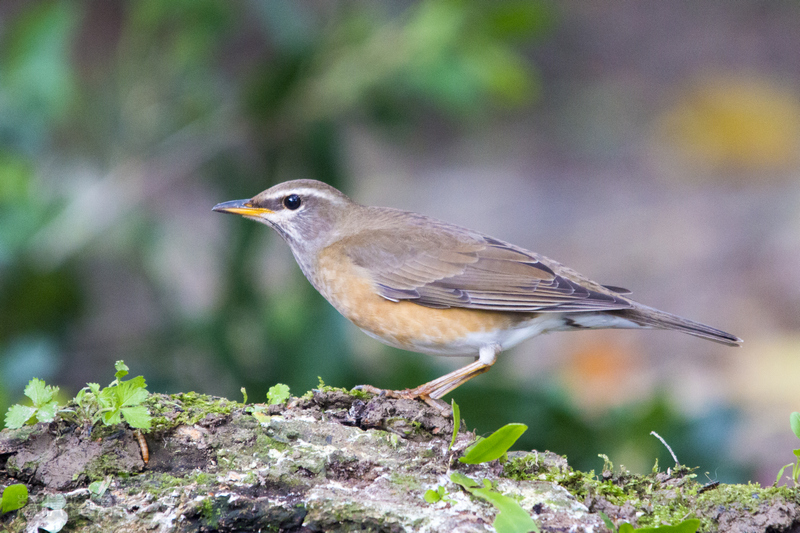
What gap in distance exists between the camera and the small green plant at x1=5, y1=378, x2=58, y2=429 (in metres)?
3.28

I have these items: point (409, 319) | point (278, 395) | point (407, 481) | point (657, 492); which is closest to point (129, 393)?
point (278, 395)

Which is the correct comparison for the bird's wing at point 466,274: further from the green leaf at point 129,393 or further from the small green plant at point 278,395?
the green leaf at point 129,393

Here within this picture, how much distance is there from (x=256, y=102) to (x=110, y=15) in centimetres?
866

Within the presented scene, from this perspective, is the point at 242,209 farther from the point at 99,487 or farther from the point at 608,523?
the point at 608,523

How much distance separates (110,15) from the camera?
14281mm

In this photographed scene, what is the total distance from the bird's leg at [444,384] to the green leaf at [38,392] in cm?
163

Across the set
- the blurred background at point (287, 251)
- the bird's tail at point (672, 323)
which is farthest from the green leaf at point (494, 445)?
the blurred background at point (287, 251)

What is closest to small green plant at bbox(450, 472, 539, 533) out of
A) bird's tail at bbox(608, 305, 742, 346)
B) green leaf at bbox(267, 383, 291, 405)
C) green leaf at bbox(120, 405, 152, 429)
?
green leaf at bbox(267, 383, 291, 405)

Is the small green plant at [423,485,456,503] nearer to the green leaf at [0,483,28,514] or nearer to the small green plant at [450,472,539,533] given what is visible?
the small green plant at [450,472,539,533]

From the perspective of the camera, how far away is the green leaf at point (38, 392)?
10.9 feet

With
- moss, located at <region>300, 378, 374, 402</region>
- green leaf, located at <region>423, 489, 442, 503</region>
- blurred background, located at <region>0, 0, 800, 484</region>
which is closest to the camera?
green leaf, located at <region>423, 489, 442, 503</region>

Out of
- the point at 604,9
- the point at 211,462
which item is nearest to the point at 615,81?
the point at 604,9

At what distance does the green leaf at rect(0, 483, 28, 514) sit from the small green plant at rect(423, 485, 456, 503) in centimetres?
162

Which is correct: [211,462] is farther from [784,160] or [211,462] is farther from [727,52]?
[727,52]
